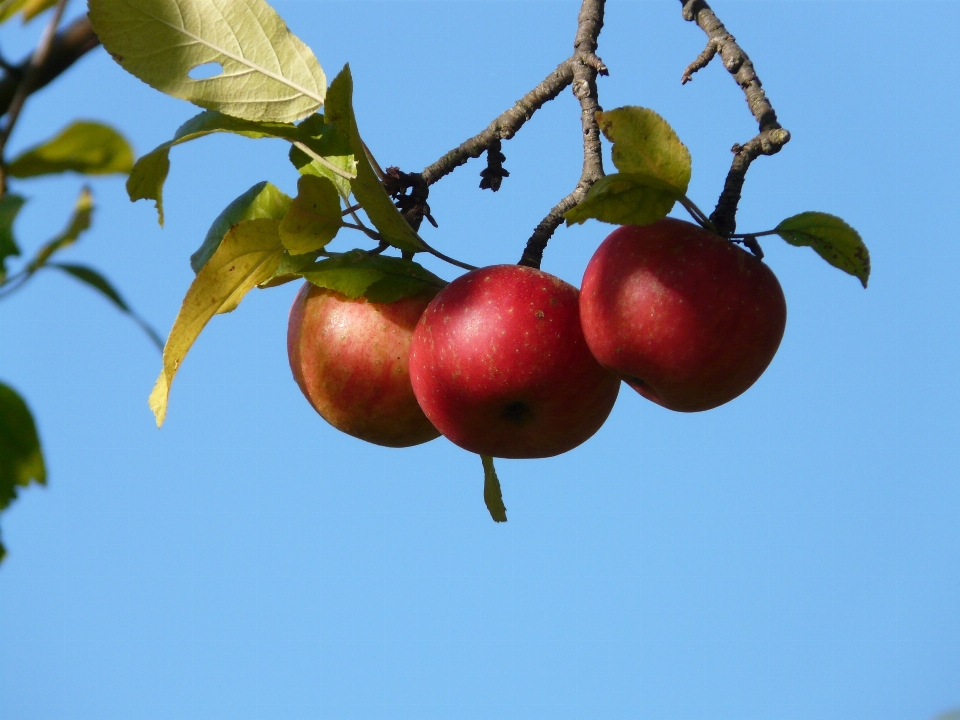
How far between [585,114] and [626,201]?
29cm

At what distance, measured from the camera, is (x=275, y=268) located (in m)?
1.33

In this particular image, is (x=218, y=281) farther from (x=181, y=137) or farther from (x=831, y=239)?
(x=831, y=239)

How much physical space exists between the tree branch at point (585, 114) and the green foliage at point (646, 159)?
0.53ft

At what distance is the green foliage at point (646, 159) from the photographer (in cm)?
108

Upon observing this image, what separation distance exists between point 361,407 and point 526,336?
33cm

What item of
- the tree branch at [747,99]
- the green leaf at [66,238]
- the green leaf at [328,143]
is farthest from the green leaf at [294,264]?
the tree branch at [747,99]

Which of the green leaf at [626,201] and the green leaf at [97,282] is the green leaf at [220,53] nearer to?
the green leaf at [97,282]

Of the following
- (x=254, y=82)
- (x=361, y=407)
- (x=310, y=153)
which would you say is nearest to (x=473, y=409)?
(x=361, y=407)

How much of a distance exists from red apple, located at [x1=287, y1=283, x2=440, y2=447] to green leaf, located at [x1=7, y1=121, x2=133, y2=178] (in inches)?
16.2

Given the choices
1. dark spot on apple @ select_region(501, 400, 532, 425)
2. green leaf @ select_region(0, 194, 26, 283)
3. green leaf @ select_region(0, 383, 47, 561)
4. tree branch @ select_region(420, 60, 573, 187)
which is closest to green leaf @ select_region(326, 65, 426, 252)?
tree branch @ select_region(420, 60, 573, 187)

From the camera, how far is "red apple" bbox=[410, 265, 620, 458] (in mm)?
1214

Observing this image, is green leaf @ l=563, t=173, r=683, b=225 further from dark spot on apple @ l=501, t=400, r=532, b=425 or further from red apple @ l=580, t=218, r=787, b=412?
dark spot on apple @ l=501, t=400, r=532, b=425

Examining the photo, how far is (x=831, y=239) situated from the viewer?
1.12 m

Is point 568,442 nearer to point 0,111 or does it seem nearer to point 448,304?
point 448,304
